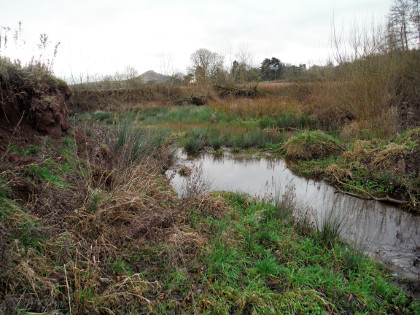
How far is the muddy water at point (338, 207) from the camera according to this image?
12.3 ft

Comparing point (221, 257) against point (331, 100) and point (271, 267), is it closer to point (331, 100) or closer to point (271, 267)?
point (271, 267)

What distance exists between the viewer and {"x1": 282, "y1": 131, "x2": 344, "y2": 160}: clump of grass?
8.09m

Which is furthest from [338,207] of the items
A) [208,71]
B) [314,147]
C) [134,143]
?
[208,71]

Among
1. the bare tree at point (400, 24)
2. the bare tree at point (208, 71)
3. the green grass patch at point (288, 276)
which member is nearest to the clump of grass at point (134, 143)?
the green grass patch at point (288, 276)

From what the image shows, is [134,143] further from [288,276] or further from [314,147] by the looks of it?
[314,147]

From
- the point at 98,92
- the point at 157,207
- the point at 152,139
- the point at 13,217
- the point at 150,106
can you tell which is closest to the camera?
the point at 13,217

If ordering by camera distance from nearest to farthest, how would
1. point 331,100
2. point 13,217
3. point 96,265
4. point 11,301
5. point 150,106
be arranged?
point 11,301 → point 96,265 → point 13,217 → point 331,100 → point 150,106

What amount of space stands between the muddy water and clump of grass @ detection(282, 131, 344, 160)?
54 centimetres

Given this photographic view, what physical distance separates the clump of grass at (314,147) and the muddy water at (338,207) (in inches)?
21.3

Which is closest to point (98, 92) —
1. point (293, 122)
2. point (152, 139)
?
point (293, 122)

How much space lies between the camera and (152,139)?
6535 mm

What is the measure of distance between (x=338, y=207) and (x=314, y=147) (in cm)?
331

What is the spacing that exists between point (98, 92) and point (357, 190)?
61.9 feet

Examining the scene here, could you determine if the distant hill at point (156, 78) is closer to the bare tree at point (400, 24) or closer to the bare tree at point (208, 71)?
the bare tree at point (208, 71)
